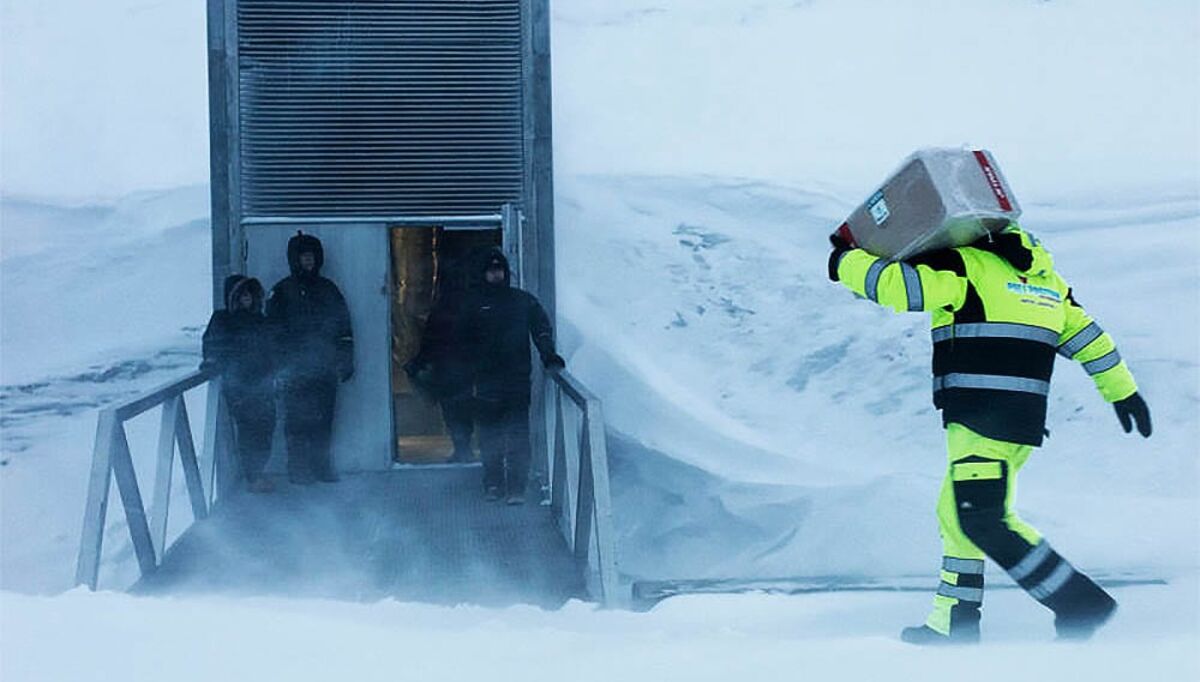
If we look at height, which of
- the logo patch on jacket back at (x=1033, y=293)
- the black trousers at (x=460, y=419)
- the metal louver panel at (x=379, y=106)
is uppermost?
the metal louver panel at (x=379, y=106)

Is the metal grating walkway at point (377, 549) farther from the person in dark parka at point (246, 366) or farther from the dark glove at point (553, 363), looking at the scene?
the dark glove at point (553, 363)

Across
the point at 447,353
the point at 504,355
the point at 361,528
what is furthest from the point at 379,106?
the point at 361,528

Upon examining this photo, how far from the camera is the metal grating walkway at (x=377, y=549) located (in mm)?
4559

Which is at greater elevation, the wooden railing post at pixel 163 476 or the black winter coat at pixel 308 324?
the black winter coat at pixel 308 324

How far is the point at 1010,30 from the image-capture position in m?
6.25

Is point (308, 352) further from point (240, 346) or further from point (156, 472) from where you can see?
point (156, 472)

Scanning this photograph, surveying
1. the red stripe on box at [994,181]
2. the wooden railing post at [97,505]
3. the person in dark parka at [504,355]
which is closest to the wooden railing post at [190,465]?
the wooden railing post at [97,505]

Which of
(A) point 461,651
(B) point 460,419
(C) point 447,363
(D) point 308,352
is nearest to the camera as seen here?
(A) point 461,651

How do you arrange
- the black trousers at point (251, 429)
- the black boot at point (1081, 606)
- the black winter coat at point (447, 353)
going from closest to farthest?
1. the black boot at point (1081, 606)
2. the black winter coat at point (447, 353)
3. the black trousers at point (251, 429)

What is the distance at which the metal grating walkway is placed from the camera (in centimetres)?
456

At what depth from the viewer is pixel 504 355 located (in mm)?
5516

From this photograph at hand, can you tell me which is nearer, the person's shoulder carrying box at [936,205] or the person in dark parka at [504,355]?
the person's shoulder carrying box at [936,205]

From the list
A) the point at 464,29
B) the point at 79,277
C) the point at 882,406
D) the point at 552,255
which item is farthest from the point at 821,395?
the point at 79,277

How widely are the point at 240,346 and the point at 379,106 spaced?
4.66 ft
